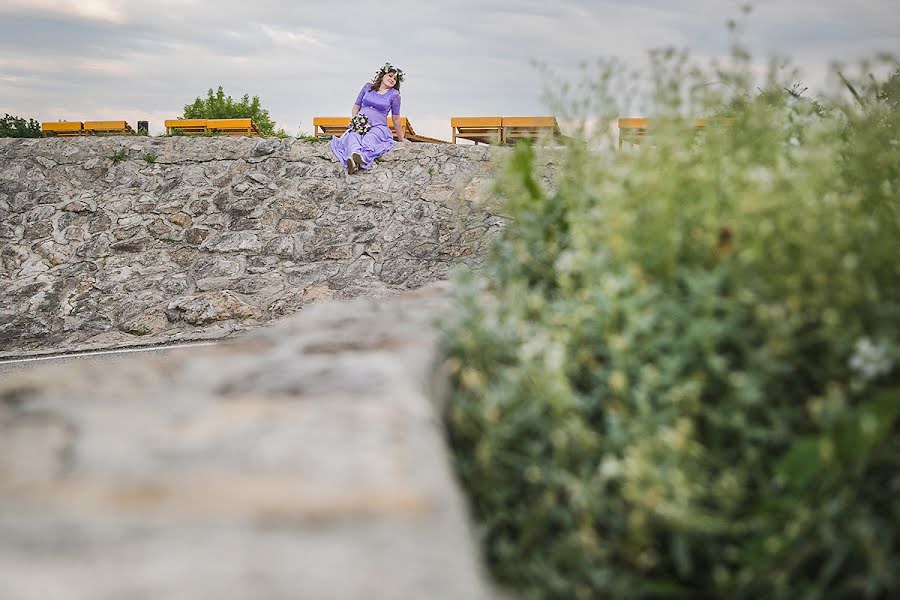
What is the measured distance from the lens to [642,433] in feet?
5.39

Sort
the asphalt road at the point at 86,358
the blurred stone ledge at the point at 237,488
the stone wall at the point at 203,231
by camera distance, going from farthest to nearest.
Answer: the stone wall at the point at 203,231 < the asphalt road at the point at 86,358 < the blurred stone ledge at the point at 237,488

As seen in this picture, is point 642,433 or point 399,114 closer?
point 642,433

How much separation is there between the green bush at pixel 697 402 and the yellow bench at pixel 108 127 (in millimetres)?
10746

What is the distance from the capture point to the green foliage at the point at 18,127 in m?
10.6

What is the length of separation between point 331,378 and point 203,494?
1.43 ft

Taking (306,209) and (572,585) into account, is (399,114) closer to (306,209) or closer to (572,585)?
(306,209)

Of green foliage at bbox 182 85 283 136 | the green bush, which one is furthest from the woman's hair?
green foliage at bbox 182 85 283 136

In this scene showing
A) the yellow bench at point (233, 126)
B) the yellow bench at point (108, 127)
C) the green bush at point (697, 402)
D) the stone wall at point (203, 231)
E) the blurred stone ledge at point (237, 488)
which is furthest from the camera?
the yellow bench at point (233, 126)

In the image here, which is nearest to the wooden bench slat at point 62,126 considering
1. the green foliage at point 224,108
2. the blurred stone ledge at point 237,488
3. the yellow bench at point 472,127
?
the yellow bench at point 472,127

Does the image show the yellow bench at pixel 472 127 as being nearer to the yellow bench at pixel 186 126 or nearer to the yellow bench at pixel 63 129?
the yellow bench at pixel 186 126

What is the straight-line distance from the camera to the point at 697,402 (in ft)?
5.50

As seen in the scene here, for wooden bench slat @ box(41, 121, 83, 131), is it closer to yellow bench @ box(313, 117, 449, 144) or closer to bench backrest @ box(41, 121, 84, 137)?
bench backrest @ box(41, 121, 84, 137)

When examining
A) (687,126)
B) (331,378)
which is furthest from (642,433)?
(687,126)

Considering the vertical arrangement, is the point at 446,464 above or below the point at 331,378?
below
